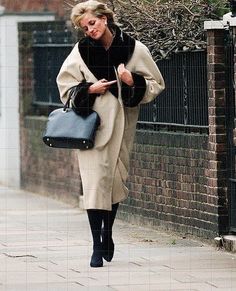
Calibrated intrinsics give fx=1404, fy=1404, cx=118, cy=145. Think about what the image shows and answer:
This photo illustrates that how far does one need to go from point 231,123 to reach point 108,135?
5.60ft

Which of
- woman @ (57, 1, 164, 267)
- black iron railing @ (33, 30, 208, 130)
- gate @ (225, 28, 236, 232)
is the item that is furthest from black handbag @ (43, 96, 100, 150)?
black iron railing @ (33, 30, 208, 130)

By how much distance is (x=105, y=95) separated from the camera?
1059 centimetres

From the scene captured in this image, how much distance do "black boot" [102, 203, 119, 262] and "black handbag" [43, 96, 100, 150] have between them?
56 cm

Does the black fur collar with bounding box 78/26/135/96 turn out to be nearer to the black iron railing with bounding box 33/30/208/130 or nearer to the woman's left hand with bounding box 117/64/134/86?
the woman's left hand with bounding box 117/64/134/86

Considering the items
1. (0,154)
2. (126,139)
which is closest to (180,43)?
(126,139)

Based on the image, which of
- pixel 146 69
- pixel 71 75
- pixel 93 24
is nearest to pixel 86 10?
pixel 93 24

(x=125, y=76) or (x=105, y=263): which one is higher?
(x=125, y=76)

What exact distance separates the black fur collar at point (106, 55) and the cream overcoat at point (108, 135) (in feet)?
0.14

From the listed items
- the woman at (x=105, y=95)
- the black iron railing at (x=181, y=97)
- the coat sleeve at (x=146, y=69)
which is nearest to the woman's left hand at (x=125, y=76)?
the woman at (x=105, y=95)

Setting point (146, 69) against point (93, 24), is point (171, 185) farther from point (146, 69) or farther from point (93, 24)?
point (93, 24)

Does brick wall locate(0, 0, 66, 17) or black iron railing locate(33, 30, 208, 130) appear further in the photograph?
brick wall locate(0, 0, 66, 17)

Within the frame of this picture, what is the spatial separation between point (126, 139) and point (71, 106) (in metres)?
0.49

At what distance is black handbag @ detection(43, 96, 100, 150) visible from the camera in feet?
34.3

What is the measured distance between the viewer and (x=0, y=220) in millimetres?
14852
